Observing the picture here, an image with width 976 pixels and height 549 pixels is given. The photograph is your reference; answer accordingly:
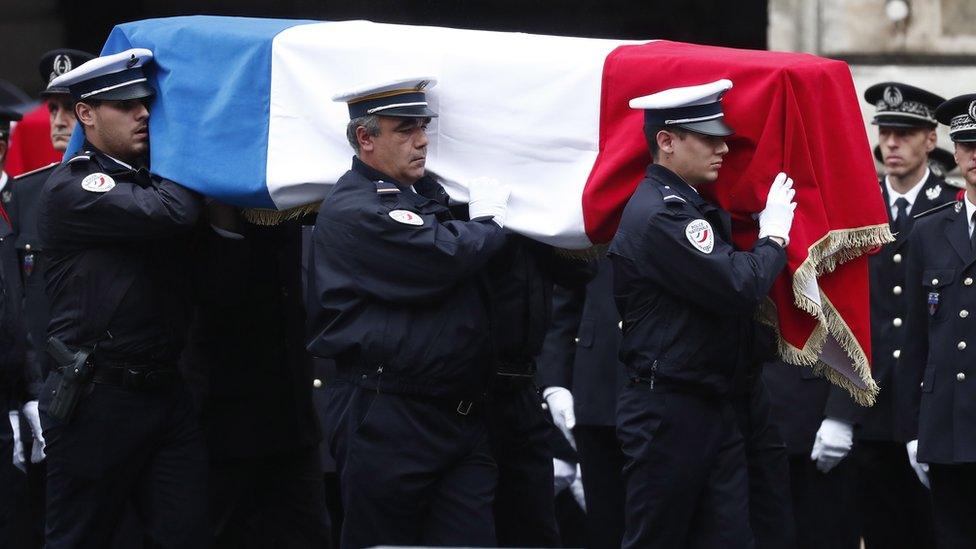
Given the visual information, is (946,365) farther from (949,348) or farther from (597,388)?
(597,388)

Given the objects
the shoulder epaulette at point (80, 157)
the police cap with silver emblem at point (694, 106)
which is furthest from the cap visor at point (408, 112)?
the shoulder epaulette at point (80, 157)

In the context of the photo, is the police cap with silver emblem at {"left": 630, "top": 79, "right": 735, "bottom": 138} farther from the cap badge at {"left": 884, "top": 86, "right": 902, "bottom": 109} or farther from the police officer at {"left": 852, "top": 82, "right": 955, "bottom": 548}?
the cap badge at {"left": 884, "top": 86, "right": 902, "bottom": 109}

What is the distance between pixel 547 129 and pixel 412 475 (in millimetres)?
1071

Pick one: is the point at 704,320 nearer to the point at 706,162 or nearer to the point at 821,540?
the point at 706,162

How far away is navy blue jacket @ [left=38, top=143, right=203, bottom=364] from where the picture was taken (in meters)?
5.43

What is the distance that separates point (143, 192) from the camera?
5.44 metres

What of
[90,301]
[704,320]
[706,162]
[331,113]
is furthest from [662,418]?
[90,301]

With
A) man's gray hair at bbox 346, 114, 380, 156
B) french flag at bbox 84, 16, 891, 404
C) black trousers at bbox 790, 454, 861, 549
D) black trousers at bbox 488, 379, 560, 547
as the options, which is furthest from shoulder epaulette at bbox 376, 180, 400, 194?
black trousers at bbox 790, 454, 861, 549

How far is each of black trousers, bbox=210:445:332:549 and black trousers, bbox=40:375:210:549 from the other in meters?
0.47

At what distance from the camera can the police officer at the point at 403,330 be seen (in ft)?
16.9

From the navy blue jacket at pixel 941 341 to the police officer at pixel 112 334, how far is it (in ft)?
7.75

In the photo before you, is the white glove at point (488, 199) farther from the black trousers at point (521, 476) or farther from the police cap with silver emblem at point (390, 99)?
the black trousers at point (521, 476)

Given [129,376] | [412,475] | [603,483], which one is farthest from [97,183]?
[603,483]

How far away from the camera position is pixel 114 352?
5.50 m
